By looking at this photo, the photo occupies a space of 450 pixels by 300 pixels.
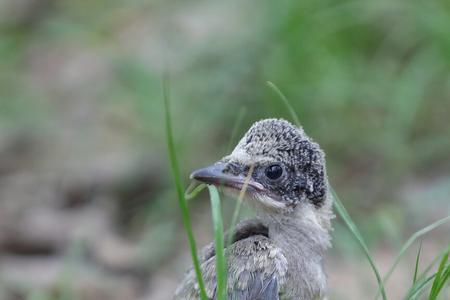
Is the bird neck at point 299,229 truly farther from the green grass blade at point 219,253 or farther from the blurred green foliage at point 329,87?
the blurred green foliage at point 329,87

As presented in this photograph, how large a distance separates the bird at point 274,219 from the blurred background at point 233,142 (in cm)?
150

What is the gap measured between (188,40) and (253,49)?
1.27 m

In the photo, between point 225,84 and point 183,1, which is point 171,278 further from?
point 183,1

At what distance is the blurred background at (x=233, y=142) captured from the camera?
6.68 meters

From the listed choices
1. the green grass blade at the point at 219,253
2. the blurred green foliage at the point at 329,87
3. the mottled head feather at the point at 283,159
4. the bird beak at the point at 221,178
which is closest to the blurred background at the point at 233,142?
the blurred green foliage at the point at 329,87

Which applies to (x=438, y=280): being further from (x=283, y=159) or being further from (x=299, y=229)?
(x=283, y=159)

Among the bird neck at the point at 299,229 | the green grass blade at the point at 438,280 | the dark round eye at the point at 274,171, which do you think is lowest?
the green grass blade at the point at 438,280

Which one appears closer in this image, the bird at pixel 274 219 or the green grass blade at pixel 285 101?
the green grass blade at pixel 285 101

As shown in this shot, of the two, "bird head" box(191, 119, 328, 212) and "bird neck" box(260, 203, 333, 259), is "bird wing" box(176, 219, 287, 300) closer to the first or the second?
"bird neck" box(260, 203, 333, 259)

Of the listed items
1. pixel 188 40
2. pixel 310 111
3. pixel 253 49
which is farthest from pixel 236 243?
pixel 188 40

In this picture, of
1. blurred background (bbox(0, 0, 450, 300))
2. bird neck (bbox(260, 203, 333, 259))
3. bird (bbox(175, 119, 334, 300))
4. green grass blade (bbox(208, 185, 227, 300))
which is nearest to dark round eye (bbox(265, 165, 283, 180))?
bird (bbox(175, 119, 334, 300))

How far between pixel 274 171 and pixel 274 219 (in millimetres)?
204

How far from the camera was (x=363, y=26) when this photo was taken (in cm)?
770

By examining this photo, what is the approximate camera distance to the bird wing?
14.1ft
